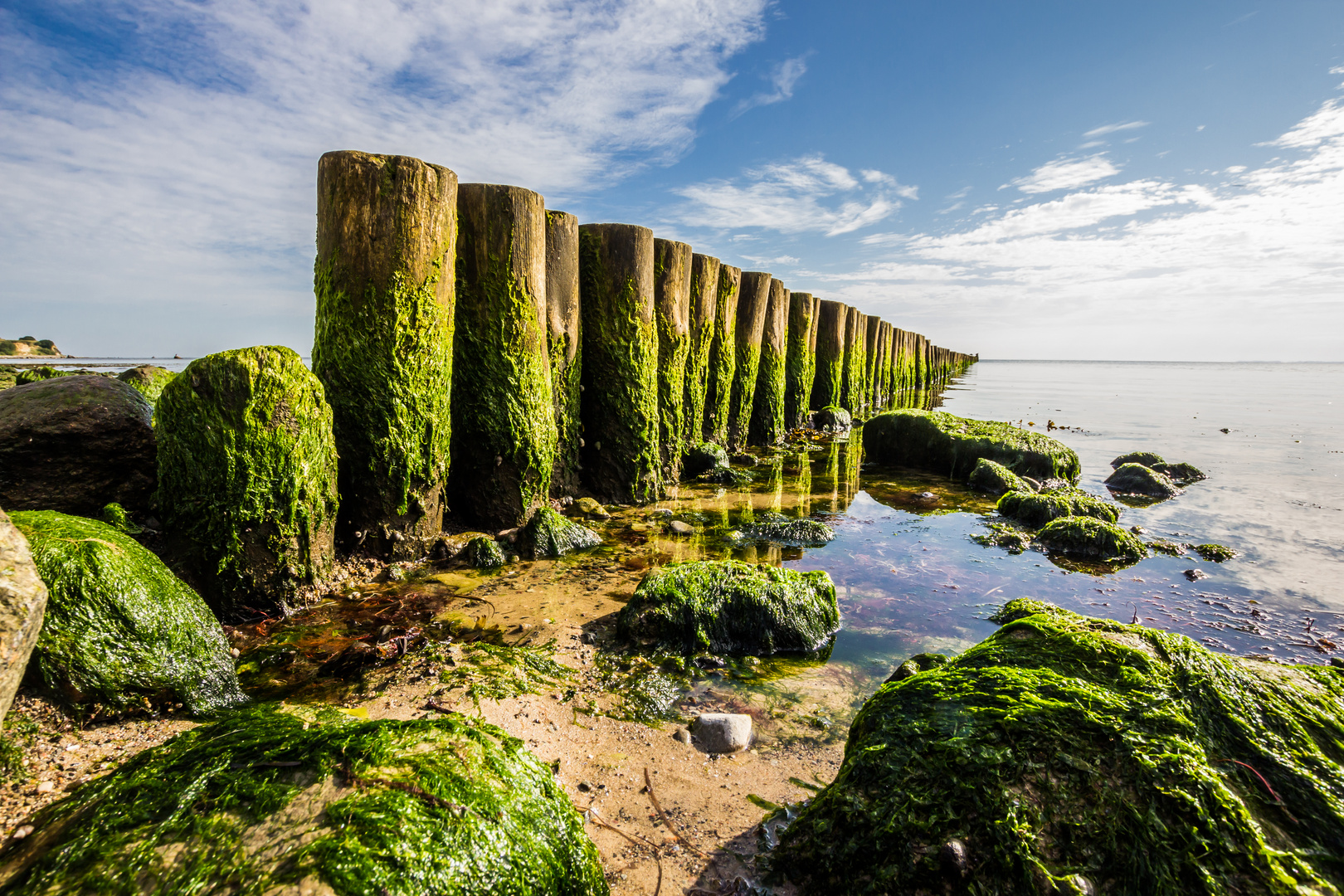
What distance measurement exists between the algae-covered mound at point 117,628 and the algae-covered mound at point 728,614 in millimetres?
1963

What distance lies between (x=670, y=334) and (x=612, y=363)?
1.18m

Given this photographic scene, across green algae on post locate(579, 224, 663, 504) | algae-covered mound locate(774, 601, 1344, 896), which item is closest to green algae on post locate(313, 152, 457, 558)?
green algae on post locate(579, 224, 663, 504)

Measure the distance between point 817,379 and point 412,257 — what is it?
440 inches

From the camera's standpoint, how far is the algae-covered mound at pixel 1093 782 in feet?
5.07

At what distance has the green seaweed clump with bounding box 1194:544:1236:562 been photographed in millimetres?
5465

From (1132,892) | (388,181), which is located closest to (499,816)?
(1132,892)

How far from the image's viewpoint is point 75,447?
373 centimetres

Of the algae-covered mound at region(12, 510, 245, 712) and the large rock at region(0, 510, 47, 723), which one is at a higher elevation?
the large rock at region(0, 510, 47, 723)

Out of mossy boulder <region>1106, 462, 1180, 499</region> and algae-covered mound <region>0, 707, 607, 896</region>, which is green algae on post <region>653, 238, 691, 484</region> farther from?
mossy boulder <region>1106, 462, 1180, 499</region>

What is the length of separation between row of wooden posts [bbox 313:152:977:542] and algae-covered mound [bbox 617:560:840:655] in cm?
216

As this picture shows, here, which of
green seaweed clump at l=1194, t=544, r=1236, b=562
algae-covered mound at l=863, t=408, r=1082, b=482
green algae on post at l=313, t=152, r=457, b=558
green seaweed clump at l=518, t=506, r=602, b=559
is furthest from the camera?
algae-covered mound at l=863, t=408, r=1082, b=482

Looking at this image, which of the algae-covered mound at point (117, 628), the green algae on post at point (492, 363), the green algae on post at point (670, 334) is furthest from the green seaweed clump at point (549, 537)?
the green algae on post at point (670, 334)

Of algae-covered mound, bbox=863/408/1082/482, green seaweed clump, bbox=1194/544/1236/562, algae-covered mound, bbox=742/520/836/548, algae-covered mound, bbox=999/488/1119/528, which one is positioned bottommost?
green seaweed clump, bbox=1194/544/1236/562

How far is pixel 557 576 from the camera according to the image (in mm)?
4512
